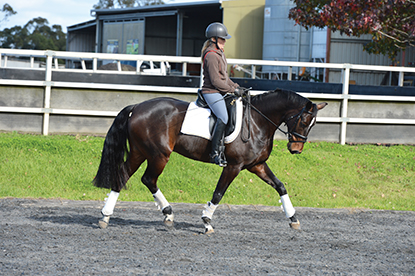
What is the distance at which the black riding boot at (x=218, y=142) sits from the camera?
6742 millimetres

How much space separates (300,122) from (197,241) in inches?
84.1

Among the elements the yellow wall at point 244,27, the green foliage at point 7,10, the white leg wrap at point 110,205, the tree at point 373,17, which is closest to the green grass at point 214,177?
the white leg wrap at point 110,205

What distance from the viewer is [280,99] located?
7027 millimetres

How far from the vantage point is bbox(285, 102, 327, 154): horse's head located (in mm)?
6828

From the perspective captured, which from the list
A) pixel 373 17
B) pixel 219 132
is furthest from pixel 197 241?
pixel 373 17

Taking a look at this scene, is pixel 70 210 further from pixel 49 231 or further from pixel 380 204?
pixel 380 204

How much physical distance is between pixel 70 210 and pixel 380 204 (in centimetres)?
558

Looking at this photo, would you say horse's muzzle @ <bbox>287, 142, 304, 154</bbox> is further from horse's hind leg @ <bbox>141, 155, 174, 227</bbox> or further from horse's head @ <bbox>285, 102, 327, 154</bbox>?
horse's hind leg @ <bbox>141, 155, 174, 227</bbox>

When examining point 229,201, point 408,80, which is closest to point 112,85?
point 229,201

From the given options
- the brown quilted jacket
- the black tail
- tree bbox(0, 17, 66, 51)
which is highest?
tree bbox(0, 17, 66, 51)

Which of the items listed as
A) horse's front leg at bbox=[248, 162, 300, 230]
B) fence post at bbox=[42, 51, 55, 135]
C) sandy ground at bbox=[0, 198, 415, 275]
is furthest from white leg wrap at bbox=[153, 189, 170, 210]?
fence post at bbox=[42, 51, 55, 135]

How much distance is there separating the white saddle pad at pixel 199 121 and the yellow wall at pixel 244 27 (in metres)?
20.0

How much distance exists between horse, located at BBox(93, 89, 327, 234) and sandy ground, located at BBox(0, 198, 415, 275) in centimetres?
47

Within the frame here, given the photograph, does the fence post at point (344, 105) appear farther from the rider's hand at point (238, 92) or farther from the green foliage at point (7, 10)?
the green foliage at point (7, 10)
